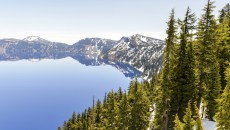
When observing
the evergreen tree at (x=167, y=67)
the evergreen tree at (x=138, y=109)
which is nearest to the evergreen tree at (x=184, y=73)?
the evergreen tree at (x=167, y=67)

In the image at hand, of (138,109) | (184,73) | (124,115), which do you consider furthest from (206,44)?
(124,115)

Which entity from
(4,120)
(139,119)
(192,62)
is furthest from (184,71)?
(4,120)

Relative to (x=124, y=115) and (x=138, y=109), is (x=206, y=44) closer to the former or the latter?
(x=138, y=109)

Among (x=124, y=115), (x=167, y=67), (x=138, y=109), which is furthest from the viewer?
(x=124, y=115)

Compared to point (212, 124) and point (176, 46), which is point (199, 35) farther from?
point (212, 124)

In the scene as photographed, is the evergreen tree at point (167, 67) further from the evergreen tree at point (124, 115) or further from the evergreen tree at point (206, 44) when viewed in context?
the evergreen tree at point (124, 115)

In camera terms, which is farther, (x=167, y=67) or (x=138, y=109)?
(x=138, y=109)

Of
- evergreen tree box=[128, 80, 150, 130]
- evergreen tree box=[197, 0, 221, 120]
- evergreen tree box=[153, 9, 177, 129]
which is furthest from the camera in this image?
evergreen tree box=[128, 80, 150, 130]

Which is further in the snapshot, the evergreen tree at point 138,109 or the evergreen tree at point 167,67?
the evergreen tree at point 138,109

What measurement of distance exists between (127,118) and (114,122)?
10892 millimetres

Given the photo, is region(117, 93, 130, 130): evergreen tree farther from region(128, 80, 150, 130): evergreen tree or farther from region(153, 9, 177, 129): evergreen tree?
region(153, 9, 177, 129): evergreen tree

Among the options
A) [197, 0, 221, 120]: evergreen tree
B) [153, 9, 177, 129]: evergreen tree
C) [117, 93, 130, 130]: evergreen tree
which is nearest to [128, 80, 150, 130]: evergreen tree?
[117, 93, 130, 130]: evergreen tree

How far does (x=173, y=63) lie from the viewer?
1507 inches

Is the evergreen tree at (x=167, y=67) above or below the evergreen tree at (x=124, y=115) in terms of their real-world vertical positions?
above
